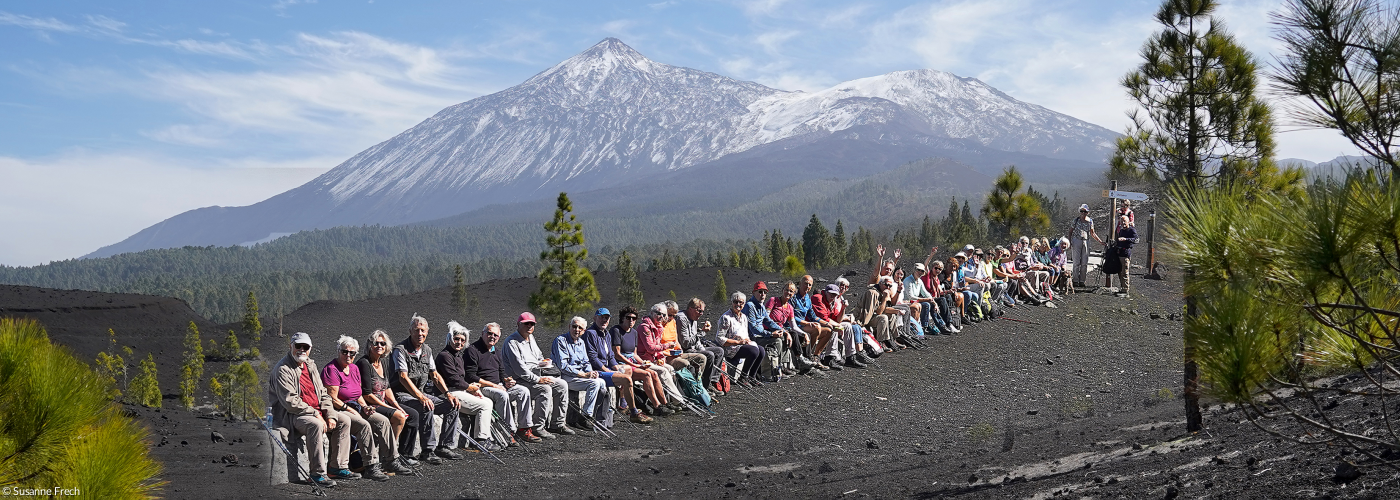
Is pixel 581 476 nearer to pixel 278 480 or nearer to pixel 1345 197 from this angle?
pixel 278 480

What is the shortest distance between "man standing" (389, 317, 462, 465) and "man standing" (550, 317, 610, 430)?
1346mm

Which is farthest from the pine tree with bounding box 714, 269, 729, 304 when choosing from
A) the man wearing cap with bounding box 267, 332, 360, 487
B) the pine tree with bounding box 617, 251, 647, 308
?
the man wearing cap with bounding box 267, 332, 360, 487

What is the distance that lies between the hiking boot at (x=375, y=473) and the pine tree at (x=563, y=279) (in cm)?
3014

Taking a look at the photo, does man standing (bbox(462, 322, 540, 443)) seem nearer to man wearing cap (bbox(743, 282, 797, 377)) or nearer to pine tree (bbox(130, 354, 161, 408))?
man wearing cap (bbox(743, 282, 797, 377))

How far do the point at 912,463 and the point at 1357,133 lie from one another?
15.2ft

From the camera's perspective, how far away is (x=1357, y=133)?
404cm

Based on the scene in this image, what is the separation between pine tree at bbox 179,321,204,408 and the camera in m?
50.5

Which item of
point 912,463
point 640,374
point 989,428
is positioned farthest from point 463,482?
point 989,428

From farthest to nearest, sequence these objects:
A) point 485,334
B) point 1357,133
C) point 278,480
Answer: point 485,334, point 278,480, point 1357,133

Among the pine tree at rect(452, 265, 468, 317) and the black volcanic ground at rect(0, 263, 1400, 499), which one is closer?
the black volcanic ground at rect(0, 263, 1400, 499)

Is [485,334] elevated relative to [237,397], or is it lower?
elevated

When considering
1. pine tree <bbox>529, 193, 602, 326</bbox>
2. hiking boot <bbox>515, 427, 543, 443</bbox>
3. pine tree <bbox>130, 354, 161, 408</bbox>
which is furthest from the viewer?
pine tree <bbox>130, 354, 161, 408</bbox>

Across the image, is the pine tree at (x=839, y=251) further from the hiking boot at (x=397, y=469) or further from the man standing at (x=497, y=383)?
the hiking boot at (x=397, y=469)

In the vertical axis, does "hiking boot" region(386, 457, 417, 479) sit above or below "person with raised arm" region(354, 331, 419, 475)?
below
